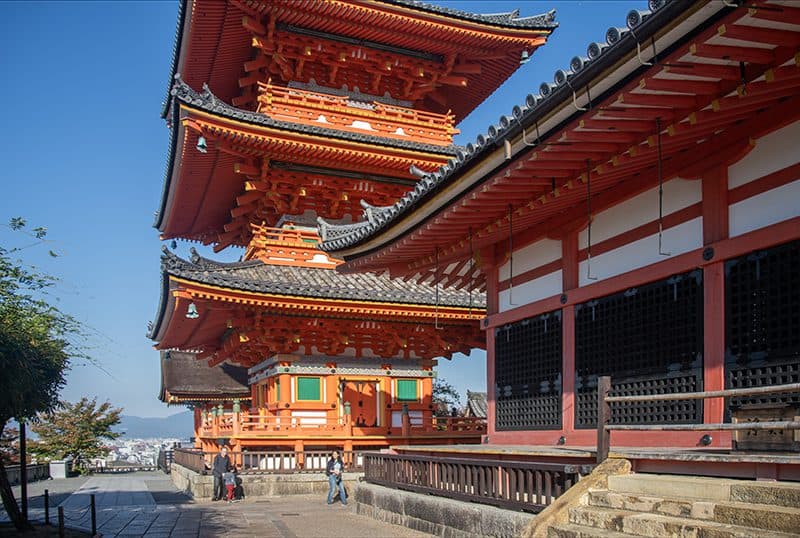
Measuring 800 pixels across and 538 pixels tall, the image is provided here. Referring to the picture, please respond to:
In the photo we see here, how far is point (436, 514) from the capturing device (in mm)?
12164

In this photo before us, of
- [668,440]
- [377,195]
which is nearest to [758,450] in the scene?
[668,440]

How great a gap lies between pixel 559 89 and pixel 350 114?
15731 millimetres

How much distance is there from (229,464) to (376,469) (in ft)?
18.5

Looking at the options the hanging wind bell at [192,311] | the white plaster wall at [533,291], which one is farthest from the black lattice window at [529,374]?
the hanging wind bell at [192,311]

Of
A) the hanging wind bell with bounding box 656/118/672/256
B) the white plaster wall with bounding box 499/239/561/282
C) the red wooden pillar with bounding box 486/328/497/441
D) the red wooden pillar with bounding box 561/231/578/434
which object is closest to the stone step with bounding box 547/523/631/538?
the hanging wind bell with bounding box 656/118/672/256

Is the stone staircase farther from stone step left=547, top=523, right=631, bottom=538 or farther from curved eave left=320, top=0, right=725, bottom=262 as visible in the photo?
curved eave left=320, top=0, right=725, bottom=262

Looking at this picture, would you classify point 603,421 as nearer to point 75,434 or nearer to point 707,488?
point 707,488

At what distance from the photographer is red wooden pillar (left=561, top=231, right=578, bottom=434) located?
469 inches

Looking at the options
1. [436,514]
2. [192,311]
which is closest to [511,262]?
[436,514]

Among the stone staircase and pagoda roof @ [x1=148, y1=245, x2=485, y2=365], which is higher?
pagoda roof @ [x1=148, y1=245, x2=485, y2=365]

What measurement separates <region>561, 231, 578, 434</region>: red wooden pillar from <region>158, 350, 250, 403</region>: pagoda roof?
27.6 metres

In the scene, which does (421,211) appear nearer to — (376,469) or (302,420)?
(376,469)

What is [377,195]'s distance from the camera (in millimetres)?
23578

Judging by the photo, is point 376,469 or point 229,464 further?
point 229,464
